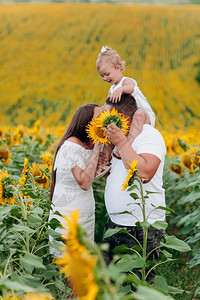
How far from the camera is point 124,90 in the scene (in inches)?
82.1

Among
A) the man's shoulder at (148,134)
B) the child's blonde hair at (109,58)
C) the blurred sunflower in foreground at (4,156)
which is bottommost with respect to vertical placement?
the blurred sunflower in foreground at (4,156)

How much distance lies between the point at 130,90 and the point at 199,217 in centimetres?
96

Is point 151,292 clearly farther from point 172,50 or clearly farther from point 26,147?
point 172,50

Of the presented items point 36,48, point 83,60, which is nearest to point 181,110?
point 83,60

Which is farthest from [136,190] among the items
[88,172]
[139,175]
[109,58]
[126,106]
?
[109,58]

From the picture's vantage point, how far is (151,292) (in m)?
0.72

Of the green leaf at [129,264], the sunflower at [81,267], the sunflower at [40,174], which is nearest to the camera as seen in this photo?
the sunflower at [81,267]

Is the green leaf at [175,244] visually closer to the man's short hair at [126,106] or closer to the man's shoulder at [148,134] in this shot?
the man's shoulder at [148,134]

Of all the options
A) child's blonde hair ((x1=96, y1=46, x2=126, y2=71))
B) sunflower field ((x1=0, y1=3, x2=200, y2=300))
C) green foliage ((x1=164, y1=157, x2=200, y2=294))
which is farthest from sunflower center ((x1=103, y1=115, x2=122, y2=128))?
sunflower field ((x1=0, y1=3, x2=200, y2=300))

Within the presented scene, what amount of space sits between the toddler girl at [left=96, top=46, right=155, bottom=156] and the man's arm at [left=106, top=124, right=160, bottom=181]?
0.16 meters

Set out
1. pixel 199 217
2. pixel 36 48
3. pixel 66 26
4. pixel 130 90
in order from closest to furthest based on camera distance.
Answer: pixel 130 90 < pixel 199 217 < pixel 36 48 < pixel 66 26

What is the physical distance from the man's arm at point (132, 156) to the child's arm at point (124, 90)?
11.5 inches

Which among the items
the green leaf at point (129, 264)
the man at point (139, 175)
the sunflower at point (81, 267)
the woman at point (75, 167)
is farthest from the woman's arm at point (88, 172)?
the sunflower at point (81, 267)

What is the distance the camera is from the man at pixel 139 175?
1680 mm
